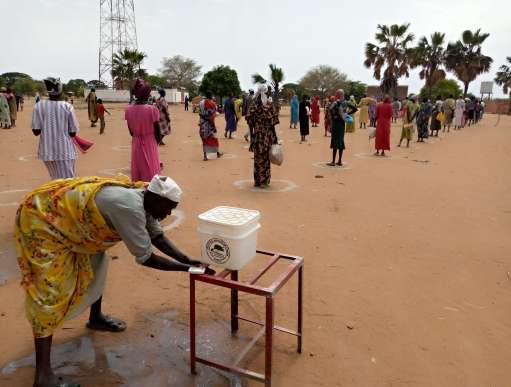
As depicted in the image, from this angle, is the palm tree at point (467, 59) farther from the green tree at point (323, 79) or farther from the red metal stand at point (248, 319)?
the red metal stand at point (248, 319)

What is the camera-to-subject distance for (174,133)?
682 inches

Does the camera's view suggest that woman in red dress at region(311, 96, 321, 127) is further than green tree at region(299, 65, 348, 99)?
No

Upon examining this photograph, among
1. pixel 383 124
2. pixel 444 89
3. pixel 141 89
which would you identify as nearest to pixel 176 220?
pixel 141 89

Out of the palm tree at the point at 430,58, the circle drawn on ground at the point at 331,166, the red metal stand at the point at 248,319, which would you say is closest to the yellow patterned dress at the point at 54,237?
the red metal stand at the point at 248,319

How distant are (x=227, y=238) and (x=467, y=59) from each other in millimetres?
43203

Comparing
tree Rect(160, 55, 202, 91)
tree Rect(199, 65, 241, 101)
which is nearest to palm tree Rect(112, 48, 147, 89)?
tree Rect(199, 65, 241, 101)

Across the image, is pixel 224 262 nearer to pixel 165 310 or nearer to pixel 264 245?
pixel 165 310

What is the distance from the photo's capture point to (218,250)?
2480mm

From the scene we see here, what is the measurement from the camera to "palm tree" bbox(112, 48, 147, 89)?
4338 cm

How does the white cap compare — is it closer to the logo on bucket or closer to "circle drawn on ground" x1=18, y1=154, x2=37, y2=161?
the logo on bucket

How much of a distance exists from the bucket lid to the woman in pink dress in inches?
130

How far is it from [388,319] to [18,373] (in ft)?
8.46

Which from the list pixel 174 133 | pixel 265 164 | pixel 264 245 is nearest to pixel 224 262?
pixel 264 245

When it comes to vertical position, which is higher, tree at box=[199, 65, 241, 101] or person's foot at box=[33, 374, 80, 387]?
tree at box=[199, 65, 241, 101]
